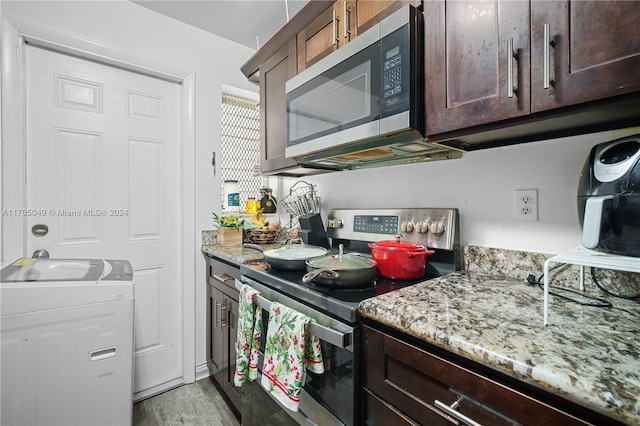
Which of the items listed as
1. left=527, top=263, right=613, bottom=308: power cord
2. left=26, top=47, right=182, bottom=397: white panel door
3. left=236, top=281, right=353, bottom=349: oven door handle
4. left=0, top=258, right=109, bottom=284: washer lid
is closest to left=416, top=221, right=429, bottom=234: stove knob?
left=527, top=263, right=613, bottom=308: power cord

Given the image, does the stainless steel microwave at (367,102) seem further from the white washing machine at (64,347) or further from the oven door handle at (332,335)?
the white washing machine at (64,347)

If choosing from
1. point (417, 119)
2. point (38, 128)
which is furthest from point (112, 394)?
point (417, 119)

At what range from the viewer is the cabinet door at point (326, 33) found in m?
1.22

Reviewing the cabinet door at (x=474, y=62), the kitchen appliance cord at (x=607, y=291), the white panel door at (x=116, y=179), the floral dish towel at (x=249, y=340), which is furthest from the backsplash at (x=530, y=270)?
the white panel door at (x=116, y=179)

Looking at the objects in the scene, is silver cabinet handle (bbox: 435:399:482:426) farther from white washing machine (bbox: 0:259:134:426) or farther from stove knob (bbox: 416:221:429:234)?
white washing machine (bbox: 0:259:134:426)

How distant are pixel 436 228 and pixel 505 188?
0.97 ft

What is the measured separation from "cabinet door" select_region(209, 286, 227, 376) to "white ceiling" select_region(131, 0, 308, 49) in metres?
1.76

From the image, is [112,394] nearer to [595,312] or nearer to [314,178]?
[314,178]

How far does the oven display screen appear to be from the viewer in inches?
54.3

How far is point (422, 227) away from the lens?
4.09ft

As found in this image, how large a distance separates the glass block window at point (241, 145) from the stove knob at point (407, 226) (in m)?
1.43

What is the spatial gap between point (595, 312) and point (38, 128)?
2.48 m

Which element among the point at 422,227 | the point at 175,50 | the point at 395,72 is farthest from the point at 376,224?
the point at 175,50

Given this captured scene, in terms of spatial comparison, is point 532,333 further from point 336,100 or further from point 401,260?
point 336,100
